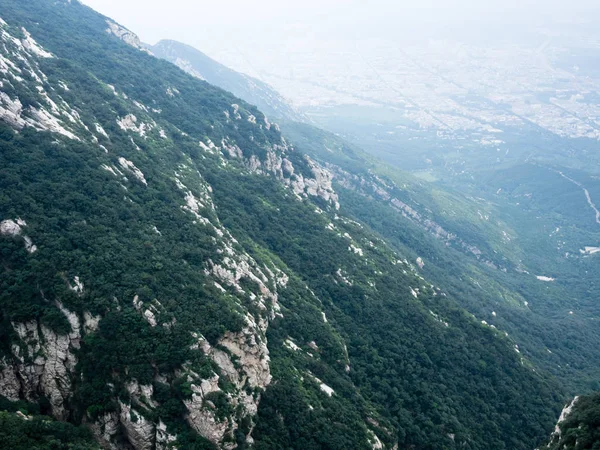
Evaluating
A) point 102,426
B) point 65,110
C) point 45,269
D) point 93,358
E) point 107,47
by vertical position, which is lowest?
point 102,426

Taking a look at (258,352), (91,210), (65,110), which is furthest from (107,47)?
(258,352)

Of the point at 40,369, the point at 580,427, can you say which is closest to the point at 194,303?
the point at 40,369

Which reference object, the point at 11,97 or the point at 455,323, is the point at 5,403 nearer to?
the point at 11,97

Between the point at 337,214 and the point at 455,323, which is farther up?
the point at 337,214

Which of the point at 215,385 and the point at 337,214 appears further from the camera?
the point at 337,214

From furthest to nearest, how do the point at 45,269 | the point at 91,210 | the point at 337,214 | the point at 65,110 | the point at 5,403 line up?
1. the point at 337,214
2. the point at 65,110
3. the point at 91,210
4. the point at 45,269
5. the point at 5,403

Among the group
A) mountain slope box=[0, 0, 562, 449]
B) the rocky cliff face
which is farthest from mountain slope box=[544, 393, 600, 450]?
the rocky cliff face

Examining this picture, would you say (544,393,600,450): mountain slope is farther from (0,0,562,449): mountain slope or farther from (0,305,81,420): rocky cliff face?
(0,305,81,420): rocky cliff face

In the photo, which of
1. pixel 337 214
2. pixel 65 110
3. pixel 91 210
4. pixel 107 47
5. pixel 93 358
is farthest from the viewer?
pixel 107 47

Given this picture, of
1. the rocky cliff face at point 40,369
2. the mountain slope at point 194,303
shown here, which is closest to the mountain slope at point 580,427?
the mountain slope at point 194,303
